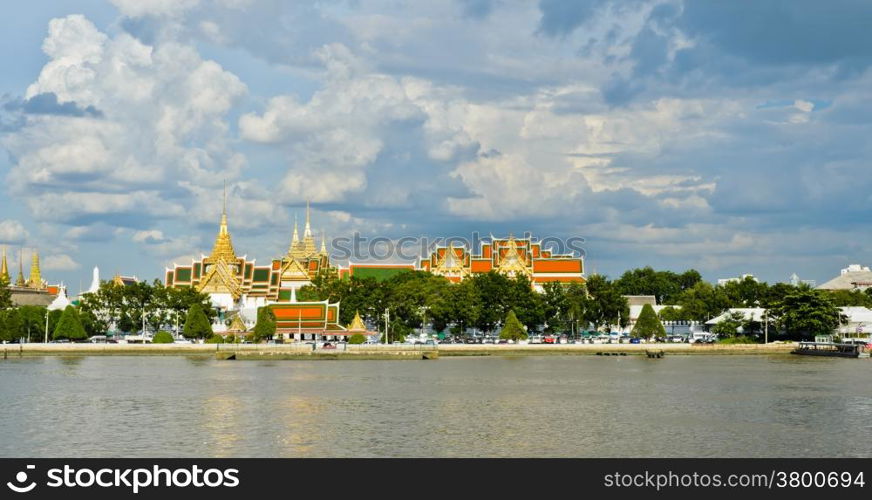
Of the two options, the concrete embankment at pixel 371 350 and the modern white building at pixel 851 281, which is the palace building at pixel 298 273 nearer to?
the concrete embankment at pixel 371 350

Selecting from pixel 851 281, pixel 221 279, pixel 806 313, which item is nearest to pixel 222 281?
pixel 221 279

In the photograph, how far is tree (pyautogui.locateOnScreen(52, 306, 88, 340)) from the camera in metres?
100

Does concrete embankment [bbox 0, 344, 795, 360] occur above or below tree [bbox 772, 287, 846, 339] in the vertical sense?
below

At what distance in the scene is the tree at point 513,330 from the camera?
102125 mm

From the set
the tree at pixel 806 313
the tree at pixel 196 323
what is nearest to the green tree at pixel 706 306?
the tree at pixel 806 313

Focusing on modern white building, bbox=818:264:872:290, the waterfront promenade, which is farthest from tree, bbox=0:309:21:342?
modern white building, bbox=818:264:872:290

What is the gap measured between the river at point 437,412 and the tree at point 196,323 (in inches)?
923

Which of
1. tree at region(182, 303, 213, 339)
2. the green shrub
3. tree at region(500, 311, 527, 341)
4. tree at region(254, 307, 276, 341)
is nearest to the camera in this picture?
tree at region(182, 303, 213, 339)

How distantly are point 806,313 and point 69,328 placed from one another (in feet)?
222

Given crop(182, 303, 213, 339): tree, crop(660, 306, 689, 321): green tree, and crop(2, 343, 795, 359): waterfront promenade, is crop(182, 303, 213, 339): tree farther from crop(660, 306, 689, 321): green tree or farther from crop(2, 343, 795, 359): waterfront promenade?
crop(660, 306, 689, 321): green tree

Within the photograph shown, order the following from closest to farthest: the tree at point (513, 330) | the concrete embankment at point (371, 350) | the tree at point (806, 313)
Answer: the concrete embankment at point (371, 350) < the tree at point (806, 313) < the tree at point (513, 330)

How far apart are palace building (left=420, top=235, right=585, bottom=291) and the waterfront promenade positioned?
40.9m

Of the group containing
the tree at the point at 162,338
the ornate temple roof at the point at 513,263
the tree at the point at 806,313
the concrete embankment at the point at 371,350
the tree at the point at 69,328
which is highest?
the ornate temple roof at the point at 513,263

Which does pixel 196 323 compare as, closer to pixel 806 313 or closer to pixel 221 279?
pixel 221 279
